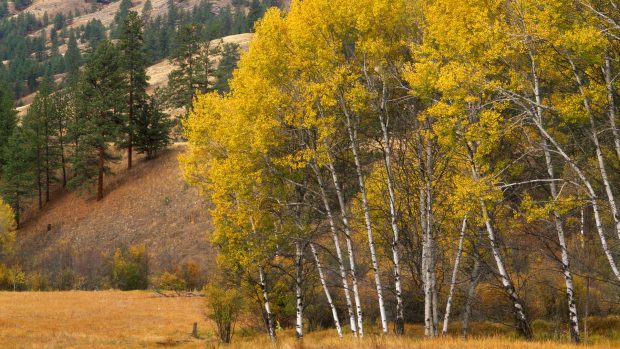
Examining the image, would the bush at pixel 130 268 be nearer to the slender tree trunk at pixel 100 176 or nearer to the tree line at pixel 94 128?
the slender tree trunk at pixel 100 176

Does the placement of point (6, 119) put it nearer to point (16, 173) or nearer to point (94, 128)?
point (16, 173)

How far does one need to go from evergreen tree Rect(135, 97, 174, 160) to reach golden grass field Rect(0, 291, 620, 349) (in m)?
19.4

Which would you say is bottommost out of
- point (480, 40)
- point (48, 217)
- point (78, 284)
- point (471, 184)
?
point (78, 284)

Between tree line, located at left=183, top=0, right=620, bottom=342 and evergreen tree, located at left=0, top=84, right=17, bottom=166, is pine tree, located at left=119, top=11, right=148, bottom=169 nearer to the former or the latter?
evergreen tree, located at left=0, top=84, right=17, bottom=166

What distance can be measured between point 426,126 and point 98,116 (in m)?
51.0

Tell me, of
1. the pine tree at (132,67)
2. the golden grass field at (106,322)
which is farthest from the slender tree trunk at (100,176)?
the golden grass field at (106,322)

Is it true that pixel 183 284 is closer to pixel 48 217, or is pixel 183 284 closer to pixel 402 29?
pixel 48 217

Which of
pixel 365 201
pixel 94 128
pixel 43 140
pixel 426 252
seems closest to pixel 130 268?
pixel 94 128

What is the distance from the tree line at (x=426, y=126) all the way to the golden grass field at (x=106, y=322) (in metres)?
4.11

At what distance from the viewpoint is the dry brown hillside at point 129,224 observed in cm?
5328

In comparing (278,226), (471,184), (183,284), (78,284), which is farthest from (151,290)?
(471,184)

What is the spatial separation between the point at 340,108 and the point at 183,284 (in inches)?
1420

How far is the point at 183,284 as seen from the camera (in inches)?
1859

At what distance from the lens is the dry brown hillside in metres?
53.3
